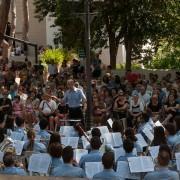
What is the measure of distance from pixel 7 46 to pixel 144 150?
2364 centimetres

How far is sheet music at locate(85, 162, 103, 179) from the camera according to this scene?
9453mm

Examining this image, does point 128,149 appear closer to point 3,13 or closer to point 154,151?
point 154,151

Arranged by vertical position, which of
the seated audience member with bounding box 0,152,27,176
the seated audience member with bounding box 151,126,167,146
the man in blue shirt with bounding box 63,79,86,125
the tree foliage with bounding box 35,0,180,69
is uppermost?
the tree foliage with bounding box 35,0,180,69

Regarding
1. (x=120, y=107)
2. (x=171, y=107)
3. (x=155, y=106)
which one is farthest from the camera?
(x=120, y=107)

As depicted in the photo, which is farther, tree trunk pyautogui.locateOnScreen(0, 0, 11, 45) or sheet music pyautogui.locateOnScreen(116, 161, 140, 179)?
tree trunk pyautogui.locateOnScreen(0, 0, 11, 45)

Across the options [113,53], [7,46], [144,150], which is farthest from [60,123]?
[7,46]

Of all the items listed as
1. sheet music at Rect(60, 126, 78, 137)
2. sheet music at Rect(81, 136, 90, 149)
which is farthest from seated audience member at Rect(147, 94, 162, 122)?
sheet music at Rect(81, 136, 90, 149)

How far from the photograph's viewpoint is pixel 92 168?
9.55m

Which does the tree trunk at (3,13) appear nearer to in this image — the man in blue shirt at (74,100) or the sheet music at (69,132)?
the man in blue shirt at (74,100)

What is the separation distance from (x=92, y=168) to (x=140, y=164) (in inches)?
29.4

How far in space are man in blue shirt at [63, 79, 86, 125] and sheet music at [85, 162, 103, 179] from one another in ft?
26.6

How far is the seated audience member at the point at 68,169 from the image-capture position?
9.08 m

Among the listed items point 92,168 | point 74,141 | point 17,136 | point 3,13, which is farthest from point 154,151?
point 3,13

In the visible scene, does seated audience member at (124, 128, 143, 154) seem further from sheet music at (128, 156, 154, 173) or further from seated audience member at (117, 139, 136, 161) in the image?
sheet music at (128, 156, 154, 173)
